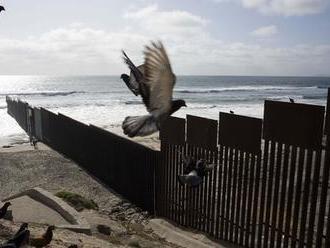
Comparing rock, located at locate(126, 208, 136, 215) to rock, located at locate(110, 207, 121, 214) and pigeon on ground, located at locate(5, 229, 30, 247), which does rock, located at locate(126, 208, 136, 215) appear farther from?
pigeon on ground, located at locate(5, 229, 30, 247)

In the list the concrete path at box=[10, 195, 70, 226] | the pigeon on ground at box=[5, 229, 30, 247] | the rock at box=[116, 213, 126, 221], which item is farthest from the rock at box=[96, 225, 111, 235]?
the pigeon on ground at box=[5, 229, 30, 247]

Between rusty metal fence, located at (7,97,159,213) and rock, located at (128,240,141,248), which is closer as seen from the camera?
rock, located at (128,240,141,248)

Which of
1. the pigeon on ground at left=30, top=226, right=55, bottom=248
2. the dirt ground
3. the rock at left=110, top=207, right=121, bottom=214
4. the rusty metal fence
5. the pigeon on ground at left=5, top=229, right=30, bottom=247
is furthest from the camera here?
the rock at left=110, top=207, right=121, bottom=214

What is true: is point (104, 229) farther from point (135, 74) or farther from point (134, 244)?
point (135, 74)

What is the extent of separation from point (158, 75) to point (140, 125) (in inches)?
33.2

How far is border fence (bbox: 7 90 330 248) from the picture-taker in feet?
19.1

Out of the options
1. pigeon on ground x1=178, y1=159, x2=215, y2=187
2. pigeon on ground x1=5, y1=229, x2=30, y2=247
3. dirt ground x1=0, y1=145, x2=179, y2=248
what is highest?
pigeon on ground x1=178, y1=159, x2=215, y2=187

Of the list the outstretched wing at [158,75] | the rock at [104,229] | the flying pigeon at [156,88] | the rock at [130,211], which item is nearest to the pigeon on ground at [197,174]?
the rock at [104,229]

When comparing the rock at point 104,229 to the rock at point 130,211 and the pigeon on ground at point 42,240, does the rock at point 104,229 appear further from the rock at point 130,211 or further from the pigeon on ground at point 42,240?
the pigeon on ground at point 42,240

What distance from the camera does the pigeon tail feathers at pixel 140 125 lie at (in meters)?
3.98

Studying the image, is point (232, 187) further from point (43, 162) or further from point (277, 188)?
point (43, 162)

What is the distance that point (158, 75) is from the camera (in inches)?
132

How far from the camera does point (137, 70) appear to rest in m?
3.50

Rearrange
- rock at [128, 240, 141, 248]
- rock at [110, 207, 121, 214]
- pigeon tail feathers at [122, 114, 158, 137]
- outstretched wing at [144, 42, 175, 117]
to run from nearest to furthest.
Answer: outstretched wing at [144, 42, 175, 117] < pigeon tail feathers at [122, 114, 158, 137] < rock at [128, 240, 141, 248] < rock at [110, 207, 121, 214]
